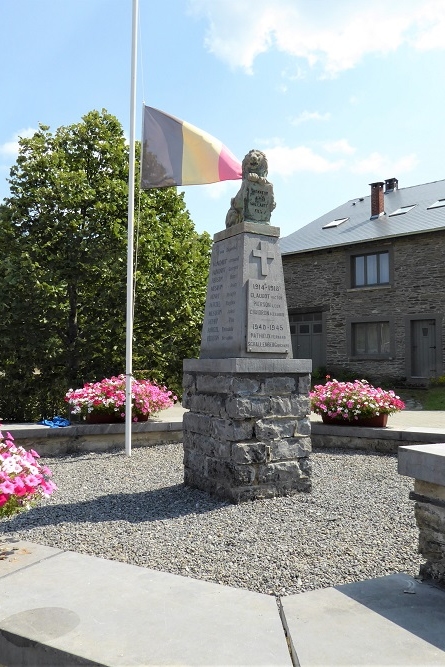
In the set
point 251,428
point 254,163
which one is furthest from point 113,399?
point 254,163

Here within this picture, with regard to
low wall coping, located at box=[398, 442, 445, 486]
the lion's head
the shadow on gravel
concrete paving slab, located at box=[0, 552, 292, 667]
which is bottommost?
the shadow on gravel

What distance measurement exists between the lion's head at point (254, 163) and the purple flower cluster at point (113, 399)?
16.0 ft

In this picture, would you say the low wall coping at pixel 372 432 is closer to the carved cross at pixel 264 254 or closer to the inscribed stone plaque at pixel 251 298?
the inscribed stone plaque at pixel 251 298

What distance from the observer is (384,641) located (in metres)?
2.65

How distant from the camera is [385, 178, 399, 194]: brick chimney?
1101 inches

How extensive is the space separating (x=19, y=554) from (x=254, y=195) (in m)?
4.16

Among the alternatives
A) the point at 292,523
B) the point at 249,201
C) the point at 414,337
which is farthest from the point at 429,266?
the point at 292,523

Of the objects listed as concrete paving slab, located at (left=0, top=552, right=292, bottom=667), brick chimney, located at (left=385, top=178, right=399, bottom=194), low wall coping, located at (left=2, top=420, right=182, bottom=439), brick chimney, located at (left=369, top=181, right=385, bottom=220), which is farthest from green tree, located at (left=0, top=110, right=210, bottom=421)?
brick chimney, located at (left=385, top=178, right=399, bottom=194)

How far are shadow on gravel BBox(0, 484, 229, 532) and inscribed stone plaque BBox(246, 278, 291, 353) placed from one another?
1.67m

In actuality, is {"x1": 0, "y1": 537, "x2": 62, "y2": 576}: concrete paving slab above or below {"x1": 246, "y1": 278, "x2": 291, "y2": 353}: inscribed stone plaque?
below

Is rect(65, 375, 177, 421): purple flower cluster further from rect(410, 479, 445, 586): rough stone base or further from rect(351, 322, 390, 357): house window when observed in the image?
rect(351, 322, 390, 357): house window

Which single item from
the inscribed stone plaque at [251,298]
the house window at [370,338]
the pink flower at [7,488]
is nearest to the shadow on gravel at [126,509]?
the pink flower at [7,488]

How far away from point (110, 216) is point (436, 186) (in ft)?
57.5

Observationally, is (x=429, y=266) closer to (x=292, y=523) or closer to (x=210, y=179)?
(x=210, y=179)
